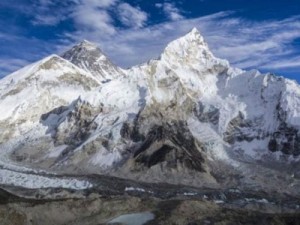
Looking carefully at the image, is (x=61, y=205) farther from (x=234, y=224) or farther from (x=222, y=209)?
(x=234, y=224)

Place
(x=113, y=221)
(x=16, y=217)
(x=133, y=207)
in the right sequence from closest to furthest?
(x=113, y=221) < (x=16, y=217) < (x=133, y=207)

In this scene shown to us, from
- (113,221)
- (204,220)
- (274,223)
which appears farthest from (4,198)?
(274,223)

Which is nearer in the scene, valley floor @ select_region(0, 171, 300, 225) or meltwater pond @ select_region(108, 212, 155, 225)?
valley floor @ select_region(0, 171, 300, 225)

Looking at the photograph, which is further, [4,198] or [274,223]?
[4,198]

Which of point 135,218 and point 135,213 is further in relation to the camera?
point 135,213

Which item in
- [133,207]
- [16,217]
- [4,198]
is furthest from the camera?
[4,198]

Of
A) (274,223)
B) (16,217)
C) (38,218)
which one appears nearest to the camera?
(274,223)

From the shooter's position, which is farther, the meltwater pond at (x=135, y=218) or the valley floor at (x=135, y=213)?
the meltwater pond at (x=135, y=218)

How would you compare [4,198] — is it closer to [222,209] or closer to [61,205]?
[61,205]

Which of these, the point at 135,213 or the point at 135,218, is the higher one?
the point at 135,213

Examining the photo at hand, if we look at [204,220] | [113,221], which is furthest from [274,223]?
[113,221]
